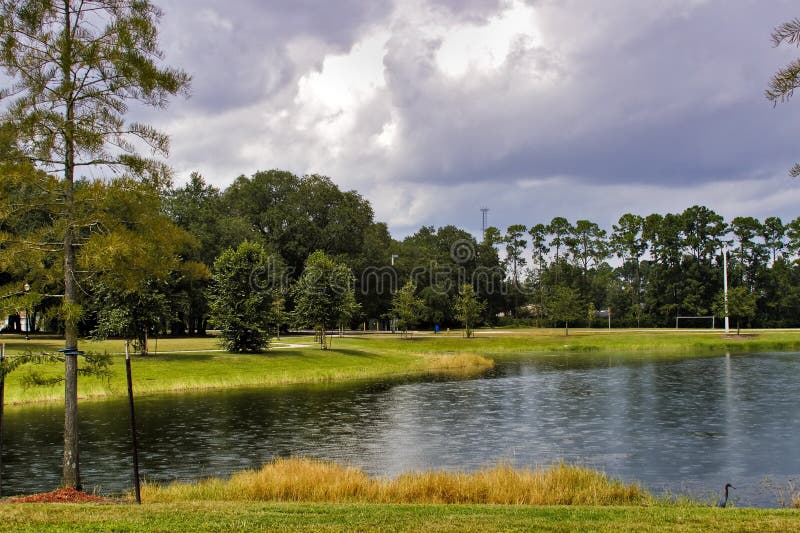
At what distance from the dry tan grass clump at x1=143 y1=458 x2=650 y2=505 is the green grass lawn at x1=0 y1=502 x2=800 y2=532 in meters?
2.38

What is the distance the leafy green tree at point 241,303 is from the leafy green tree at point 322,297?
6658mm

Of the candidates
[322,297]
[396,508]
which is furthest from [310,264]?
[396,508]

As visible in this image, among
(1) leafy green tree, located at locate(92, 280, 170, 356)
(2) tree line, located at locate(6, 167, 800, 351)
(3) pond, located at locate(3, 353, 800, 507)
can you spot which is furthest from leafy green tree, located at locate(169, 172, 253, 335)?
(3) pond, located at locate(3, 353, 800, 507)

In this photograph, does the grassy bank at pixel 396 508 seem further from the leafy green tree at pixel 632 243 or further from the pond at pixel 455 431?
the leafy green tree at pixel 632 243

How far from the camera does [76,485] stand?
1625cm

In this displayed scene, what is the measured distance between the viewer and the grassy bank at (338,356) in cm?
4038

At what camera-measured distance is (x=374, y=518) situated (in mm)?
12062

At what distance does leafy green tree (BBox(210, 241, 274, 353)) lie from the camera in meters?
52.7

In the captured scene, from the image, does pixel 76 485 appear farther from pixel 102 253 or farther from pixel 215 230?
pixel 215 230

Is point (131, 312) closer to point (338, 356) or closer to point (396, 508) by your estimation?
point (338, 356)

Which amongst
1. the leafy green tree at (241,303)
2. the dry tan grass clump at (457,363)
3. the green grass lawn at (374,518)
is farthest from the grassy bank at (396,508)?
the dry tan grass clump at (457,363)

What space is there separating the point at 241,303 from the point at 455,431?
28558 millimetres

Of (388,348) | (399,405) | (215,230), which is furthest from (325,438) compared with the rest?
(215,230)

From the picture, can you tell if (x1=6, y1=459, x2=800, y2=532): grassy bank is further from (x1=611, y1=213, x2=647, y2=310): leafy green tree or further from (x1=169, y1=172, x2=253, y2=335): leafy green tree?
(x1=611, y1=213, x2=647, y2=310): leafy green tree
